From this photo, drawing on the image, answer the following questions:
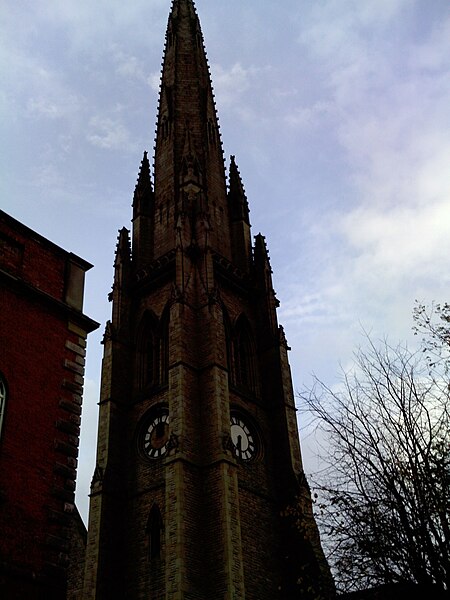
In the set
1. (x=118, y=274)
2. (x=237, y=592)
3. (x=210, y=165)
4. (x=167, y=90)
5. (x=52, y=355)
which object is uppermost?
(x=167, y=90)

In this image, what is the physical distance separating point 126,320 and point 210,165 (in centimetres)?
1165

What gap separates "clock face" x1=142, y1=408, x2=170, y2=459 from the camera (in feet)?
91.5

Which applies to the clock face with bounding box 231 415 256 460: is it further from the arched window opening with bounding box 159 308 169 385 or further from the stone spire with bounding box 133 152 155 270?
the stone spire with bounding box 133 152 155 270

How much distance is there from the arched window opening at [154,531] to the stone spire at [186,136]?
1271cm

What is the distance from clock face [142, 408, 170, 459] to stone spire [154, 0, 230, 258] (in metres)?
8.73

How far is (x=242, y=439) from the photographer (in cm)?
2867

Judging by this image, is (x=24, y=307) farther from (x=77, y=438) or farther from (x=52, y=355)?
(x=77, y=438)

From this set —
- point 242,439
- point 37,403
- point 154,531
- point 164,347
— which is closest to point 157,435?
point 242,439

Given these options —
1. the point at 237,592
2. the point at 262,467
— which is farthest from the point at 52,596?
Result: the point at 262,467

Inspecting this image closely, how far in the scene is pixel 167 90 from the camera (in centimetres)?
4253

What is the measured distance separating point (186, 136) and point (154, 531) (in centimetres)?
2188

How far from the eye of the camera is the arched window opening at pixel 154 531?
82.8 feet

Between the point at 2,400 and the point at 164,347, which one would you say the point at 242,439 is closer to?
the point at 164,347

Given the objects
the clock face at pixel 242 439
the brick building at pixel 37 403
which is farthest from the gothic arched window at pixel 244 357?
the brick building at pixel 37 403
